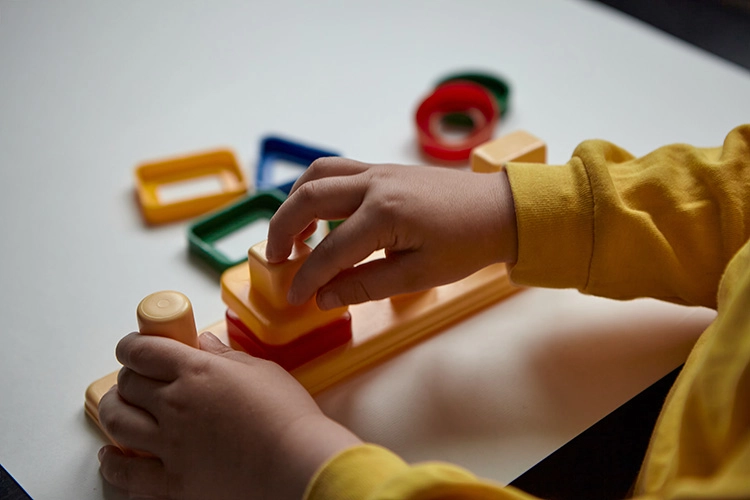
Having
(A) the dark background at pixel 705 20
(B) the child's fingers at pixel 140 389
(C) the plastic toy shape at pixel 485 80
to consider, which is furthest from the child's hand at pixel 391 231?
(A) the dark background at pixel 705 20

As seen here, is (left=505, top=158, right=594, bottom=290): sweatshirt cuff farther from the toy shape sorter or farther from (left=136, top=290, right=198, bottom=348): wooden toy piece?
(left=136, top=290, right=198, bottom=348): wooden toy piece

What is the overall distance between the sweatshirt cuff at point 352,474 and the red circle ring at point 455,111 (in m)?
0.43

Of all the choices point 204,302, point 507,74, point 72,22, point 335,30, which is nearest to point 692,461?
point 204,302

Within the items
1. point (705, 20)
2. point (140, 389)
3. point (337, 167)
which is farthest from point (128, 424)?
point (705, 20)

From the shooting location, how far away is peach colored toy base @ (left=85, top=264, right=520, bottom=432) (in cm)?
58

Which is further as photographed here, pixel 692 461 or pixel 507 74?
pixel 507 74

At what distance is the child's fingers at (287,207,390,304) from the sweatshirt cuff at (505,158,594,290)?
0.11 metres

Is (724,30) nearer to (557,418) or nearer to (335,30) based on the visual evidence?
(335,30)

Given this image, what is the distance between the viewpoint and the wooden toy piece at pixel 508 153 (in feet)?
2.24

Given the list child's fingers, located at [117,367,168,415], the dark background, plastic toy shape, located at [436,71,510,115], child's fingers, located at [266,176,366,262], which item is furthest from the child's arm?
the dark background

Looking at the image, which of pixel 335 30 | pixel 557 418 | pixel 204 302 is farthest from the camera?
pixel 335 30

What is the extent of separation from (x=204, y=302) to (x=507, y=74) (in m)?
0.50

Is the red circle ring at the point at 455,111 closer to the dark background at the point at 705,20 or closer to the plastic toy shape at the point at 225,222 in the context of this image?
the plastic toy shape at the point at 225,222

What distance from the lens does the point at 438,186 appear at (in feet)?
1.93
